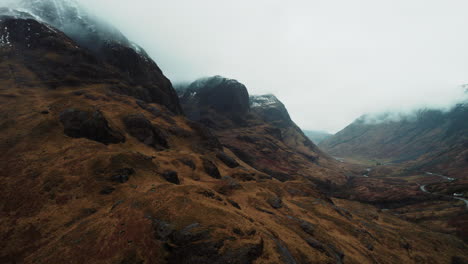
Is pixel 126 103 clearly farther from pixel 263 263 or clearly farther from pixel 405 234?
pixel 405 234

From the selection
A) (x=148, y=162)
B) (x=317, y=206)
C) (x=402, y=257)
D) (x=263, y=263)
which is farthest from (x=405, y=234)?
(x=148, y=162)

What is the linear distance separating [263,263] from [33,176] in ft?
156

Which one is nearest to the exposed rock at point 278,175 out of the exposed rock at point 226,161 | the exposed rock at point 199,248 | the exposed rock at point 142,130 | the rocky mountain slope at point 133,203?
the exposed rock at point 226,161

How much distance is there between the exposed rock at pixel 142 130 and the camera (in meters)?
83.8

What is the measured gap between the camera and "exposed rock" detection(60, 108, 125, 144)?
208 feet

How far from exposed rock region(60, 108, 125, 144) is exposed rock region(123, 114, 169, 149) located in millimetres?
13856

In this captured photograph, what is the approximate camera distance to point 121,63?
601ft

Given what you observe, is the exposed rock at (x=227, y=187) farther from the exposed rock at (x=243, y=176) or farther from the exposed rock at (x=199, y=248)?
the exposed rock at (x=199, y=248)

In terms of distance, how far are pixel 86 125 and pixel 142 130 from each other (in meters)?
22.3

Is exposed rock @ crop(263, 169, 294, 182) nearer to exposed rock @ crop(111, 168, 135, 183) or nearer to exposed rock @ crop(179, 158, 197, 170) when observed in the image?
exposed rock @ crop(179, 158, 197, 170)

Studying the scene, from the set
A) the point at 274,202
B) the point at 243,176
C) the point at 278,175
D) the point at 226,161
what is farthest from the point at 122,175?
the point at 278,175

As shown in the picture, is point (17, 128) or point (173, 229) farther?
point (17, 128)

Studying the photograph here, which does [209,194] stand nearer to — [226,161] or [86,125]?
[86,125]

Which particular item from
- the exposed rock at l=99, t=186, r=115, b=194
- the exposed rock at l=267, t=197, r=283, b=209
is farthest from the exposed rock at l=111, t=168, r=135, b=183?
the exposed rock at l=267, t=197, r=283, b=209
